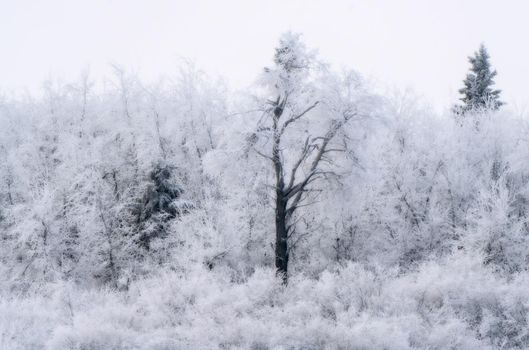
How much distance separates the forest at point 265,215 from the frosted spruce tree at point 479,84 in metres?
0.18

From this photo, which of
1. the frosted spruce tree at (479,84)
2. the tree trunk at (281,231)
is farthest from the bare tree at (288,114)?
the frosted spruce tree at (479,84)

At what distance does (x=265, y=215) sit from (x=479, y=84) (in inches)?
800

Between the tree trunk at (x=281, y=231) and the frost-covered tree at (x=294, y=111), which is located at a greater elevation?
the frost-covered tree at (x=294, y=111)

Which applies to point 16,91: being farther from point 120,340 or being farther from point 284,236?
point 120,340

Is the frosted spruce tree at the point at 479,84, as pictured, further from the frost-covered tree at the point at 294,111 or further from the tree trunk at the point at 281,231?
the tree trunk at the point at 281,231

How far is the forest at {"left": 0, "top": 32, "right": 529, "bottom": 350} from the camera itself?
39.4 feet

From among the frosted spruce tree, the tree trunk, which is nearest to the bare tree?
the tree trunk

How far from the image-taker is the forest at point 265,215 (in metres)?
12.0

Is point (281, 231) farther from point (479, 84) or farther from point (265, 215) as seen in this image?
point (479, 84)

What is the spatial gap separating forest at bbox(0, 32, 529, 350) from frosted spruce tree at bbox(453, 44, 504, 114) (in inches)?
7.2

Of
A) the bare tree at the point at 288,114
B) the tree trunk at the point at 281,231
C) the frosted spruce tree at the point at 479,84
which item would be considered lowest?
the tree trunk at the point at 281,231

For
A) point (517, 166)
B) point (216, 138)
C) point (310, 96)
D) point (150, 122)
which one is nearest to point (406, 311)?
point (310, 96)

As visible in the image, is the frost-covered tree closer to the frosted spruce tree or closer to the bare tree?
the bare tree

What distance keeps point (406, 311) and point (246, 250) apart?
1288 centimetres
